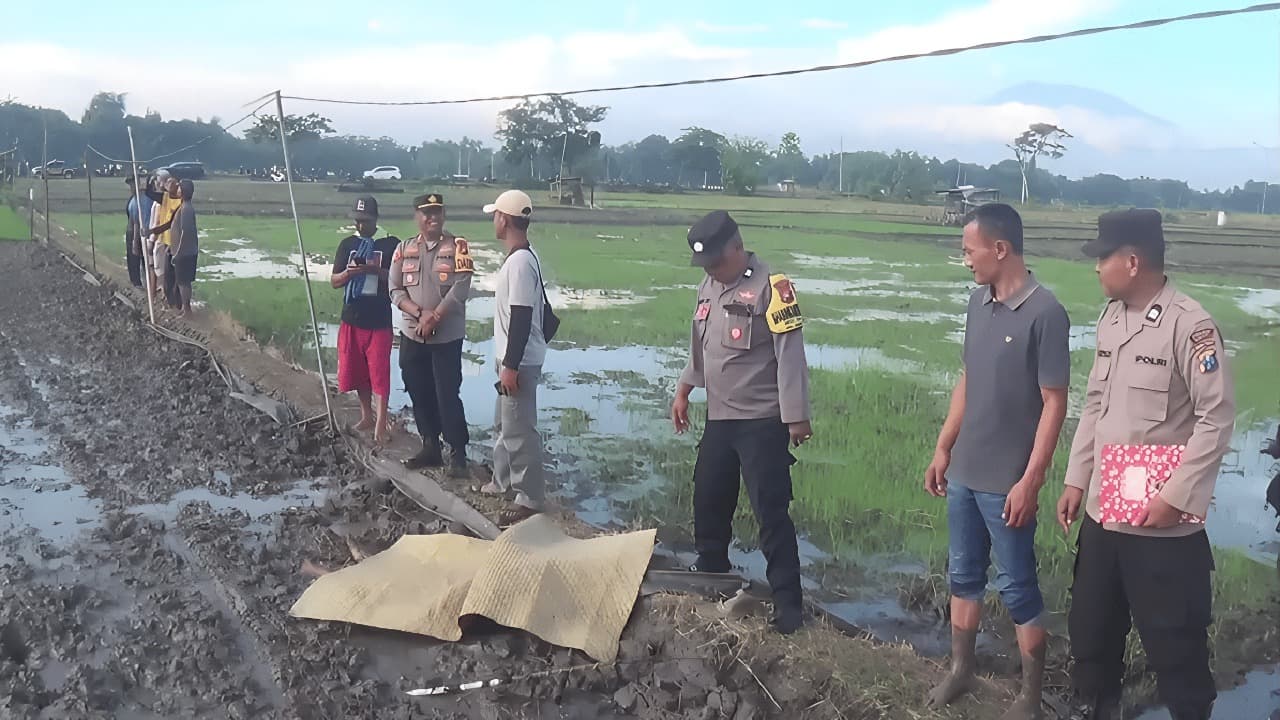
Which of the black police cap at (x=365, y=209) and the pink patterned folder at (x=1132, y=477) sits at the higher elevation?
the black police cap at (x=365, y=209)

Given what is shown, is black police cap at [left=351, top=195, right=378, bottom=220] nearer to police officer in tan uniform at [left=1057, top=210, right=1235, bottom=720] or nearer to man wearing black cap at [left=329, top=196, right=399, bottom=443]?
man wearing black cap at [left=329, top=196, right=399, bottom=443]

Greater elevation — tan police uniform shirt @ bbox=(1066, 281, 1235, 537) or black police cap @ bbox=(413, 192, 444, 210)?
black police cap @ bbox=(413, 192, 444, 210)

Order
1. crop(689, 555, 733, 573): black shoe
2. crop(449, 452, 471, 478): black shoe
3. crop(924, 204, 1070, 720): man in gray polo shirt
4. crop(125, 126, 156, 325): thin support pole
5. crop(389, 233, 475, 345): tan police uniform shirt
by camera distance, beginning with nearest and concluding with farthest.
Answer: crop(924, 204, 1070, 720): man in gray polo shirt
crop(689, 555, 733, 573): black shoe
crop(389, 233, 475, 345): tan police uniform shirt
crop(449, 452, 471, 478): black shoe
crop(125, 126, 156, 325): thin support pole

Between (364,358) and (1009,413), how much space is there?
15.7 feet

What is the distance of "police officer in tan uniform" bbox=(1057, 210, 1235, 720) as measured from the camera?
106 inches

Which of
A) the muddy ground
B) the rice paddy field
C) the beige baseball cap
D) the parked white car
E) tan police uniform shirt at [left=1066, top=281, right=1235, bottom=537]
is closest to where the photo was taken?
tan police uniform shirt at [left=1066, top=281, right=1235, bottom=537]

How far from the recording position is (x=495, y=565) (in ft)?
13.4

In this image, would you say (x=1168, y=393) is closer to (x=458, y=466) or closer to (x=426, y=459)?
(x=458, y=466)

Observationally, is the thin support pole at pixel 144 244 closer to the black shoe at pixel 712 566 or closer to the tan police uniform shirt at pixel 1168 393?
the black shoe at pixel 712 566

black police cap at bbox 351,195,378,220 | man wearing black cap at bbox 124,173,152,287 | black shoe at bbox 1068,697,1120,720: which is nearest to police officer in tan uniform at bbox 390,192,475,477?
black police cap at bbox 351,195,378,220

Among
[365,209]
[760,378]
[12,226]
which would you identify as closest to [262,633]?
[760,378]

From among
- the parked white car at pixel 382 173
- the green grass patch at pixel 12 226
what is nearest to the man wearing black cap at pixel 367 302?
the parked white car at pixel 382 173

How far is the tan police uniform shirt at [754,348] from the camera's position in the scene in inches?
149

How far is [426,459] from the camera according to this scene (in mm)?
6180
